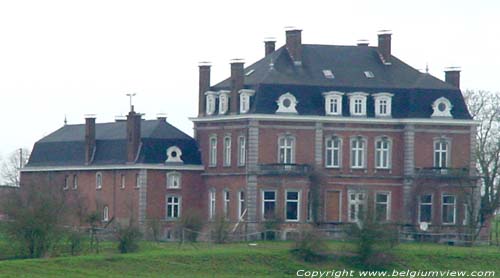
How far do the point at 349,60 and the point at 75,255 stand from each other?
68.5 ft

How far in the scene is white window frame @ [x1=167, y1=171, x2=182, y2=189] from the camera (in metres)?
92.4

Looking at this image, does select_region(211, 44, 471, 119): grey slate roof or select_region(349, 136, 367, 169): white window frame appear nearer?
select_region(211, 44, 471, 119): grey slate roof

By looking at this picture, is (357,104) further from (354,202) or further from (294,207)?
(294,207)

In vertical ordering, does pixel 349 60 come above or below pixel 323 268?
above

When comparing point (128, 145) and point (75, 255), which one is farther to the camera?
point (128, 145)

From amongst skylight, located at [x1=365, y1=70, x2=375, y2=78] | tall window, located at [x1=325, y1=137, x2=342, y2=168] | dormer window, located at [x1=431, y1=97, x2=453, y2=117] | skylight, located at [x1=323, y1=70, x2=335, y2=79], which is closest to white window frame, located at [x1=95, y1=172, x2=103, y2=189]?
tall window, located at [x1=325, y1=137, x2=342, y2=168]

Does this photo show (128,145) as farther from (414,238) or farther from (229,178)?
(414,238)

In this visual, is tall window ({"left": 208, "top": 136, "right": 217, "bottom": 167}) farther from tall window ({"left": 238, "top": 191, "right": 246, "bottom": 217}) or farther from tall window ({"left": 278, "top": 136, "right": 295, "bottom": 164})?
tall window ({"left": 278, "top": 136, "right": 295, "bottom": 164})

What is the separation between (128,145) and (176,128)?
122 inches

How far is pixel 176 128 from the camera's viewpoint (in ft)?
310

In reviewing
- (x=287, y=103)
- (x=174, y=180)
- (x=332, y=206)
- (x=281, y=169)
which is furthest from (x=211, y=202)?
(x=287, y=103)

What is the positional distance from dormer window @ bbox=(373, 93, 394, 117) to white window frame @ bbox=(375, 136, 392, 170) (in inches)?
41.7

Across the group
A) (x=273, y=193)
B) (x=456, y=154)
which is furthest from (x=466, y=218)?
(x=273, y=193)

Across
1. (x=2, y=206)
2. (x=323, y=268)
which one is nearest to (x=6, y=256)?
(x=2, y=206)
